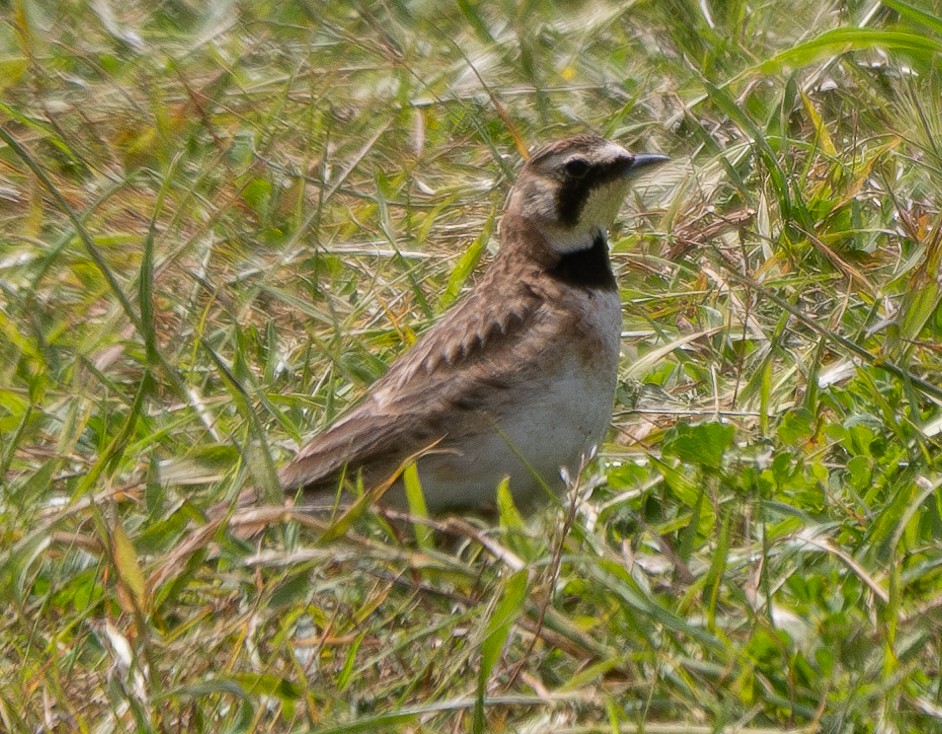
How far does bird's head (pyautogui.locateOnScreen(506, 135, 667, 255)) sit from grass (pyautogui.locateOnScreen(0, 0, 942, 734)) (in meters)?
0.51

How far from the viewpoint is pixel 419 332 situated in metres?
6.25

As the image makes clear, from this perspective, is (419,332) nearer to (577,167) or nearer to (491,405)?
(577,167)

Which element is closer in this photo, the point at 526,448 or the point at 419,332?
the point at 526,448

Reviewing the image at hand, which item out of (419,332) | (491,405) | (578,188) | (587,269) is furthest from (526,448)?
(419,332)

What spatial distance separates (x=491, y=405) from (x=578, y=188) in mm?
976

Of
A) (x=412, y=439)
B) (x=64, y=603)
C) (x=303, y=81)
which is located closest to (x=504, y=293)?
(x=412, y=439)

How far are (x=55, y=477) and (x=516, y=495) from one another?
1.63 m

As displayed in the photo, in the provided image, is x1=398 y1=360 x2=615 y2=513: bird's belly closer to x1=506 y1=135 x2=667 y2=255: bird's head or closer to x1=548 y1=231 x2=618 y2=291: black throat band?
x1=548 y1=231 x2=618 y2=291: black throat band

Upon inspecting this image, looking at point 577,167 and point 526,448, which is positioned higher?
point 577,167

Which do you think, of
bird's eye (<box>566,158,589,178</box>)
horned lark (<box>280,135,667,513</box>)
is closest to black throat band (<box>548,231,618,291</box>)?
horned lark (<box>280,135,667,513</box>)

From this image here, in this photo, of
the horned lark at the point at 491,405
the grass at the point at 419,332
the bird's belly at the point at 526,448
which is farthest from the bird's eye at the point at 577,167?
the bird's belly at the point at 526,448

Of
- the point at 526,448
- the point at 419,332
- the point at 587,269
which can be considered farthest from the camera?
the point at 419,332

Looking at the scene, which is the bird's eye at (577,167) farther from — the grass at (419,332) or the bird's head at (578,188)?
the grass at (419,332)

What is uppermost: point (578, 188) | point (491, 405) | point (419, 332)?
point (578, 188)
